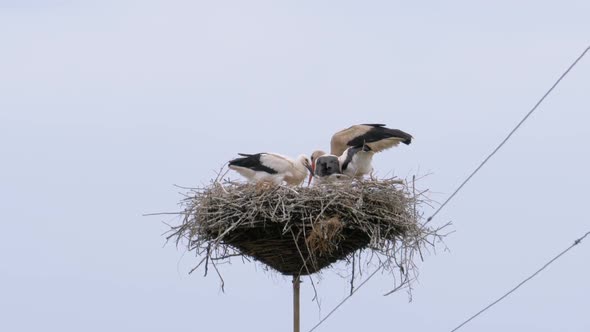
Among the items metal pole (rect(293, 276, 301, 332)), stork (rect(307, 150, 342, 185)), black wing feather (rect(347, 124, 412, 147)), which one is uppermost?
black wing feather (rect(347, 124, 412, 147))

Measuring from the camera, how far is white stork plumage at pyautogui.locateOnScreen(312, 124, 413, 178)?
35.6 feet

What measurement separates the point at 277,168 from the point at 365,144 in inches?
30.8

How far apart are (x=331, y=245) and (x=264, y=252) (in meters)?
0.60

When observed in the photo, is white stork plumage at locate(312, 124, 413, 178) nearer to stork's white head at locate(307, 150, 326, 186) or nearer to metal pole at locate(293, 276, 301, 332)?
stork's white head at locate(307, 150, 326, 186)

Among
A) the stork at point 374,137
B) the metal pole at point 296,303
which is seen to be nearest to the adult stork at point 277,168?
the stork at point 374,137

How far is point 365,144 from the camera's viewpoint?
432 inches

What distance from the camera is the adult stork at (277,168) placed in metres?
11.0

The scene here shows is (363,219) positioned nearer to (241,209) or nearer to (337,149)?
(241,209)

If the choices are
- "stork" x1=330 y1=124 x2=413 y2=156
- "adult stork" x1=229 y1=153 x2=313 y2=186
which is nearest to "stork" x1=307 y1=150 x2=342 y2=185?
"adult stork" x1=229 y1=153 x2=313 y2=186

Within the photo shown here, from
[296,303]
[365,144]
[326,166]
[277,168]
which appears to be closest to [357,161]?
[365,144]

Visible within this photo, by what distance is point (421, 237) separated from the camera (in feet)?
30.7

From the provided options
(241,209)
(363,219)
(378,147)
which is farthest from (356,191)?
(378,147)

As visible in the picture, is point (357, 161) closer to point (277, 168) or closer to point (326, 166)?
point (326, 166)

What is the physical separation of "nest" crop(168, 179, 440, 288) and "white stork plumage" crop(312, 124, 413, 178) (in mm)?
1315
